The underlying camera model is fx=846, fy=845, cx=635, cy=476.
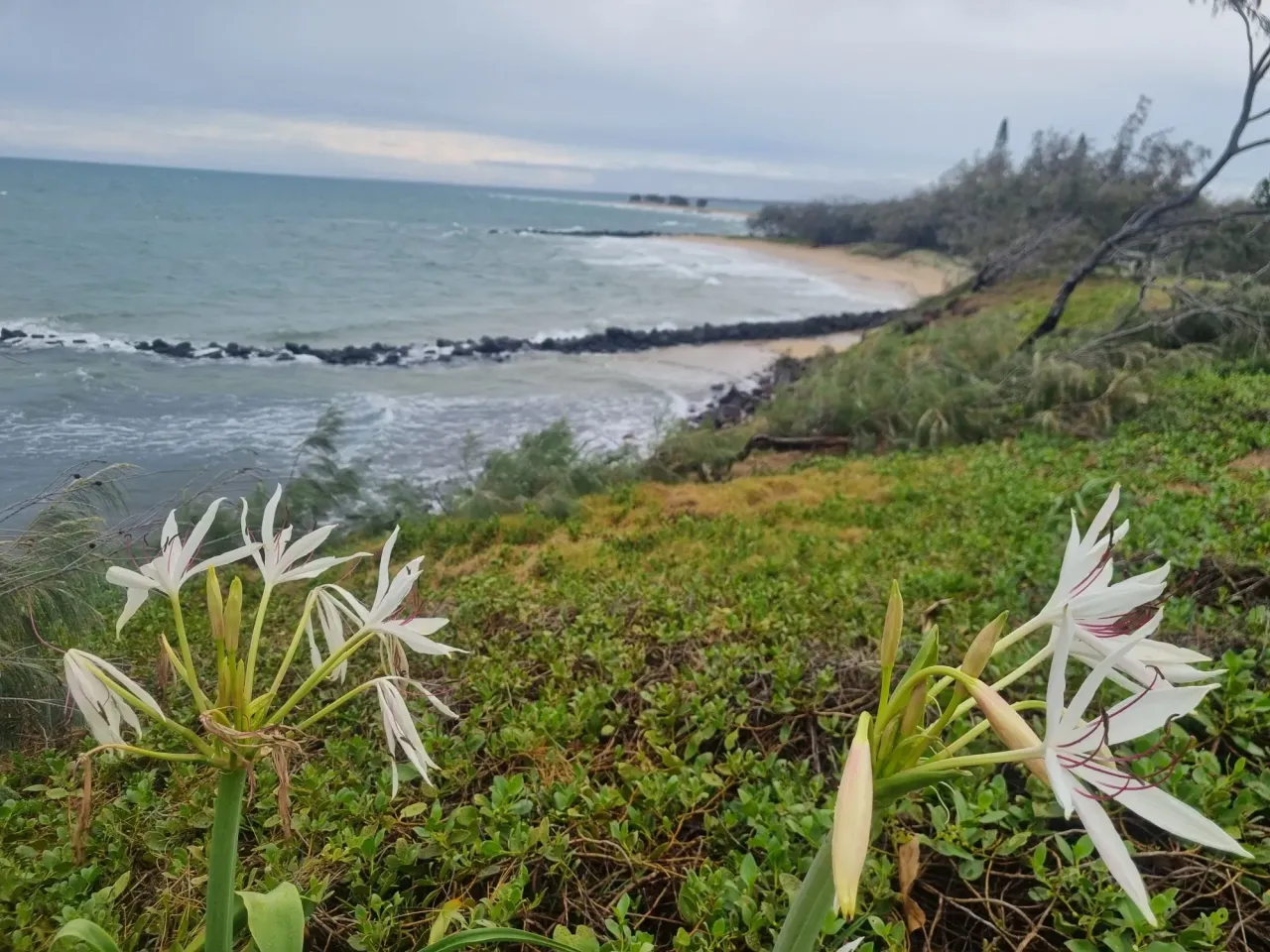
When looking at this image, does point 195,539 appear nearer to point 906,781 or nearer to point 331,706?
point 331,706

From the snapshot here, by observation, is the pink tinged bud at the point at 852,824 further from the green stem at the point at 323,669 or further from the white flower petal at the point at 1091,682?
the green stem at the point at 323,669

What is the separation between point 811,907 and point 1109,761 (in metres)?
0.39

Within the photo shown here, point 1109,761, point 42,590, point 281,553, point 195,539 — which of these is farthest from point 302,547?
point 42,590

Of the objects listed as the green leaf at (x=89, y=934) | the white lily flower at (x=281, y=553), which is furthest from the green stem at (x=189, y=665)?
the green leaf at (x=89, y=934)

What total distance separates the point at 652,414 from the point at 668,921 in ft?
46.1

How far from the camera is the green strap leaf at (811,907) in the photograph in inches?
38.8

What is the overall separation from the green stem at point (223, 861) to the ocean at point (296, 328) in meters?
2.50

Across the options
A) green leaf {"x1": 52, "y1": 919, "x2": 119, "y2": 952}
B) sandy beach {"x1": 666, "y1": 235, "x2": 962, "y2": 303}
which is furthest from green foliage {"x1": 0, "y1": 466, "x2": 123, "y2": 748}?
sandy beach {"x1": 666, "y1": 235, "x2": 962, "y2": 303}

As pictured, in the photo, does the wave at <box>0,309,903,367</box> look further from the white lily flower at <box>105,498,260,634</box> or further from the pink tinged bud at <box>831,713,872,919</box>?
the pink tinged bud at <box>831,713,872,919</box>

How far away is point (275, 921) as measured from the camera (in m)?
1.15

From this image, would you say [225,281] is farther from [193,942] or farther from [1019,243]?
[193,942]

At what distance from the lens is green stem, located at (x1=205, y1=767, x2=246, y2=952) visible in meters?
1.09

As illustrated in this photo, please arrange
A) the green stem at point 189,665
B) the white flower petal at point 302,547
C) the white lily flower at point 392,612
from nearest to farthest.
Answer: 1. the green stem at point 189,665
2. the white lily flower at point 392,612
3. the white flower petal at point 302,547

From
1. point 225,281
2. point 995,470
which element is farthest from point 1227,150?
point 225,281
